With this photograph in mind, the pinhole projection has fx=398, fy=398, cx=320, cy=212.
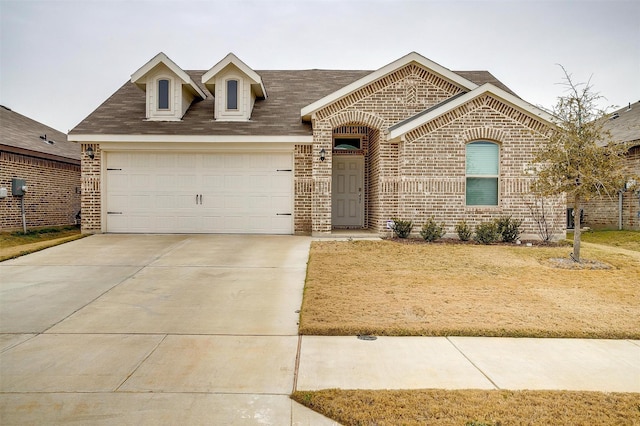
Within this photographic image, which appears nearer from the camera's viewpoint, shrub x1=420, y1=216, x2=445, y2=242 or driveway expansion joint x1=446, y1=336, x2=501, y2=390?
driveway expansion joint x1=446, y1=336, x2=501, y2=390

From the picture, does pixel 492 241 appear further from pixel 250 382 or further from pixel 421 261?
pixel 250 382

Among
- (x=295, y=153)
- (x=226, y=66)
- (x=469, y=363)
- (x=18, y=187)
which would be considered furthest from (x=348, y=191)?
(x=18, y=187)

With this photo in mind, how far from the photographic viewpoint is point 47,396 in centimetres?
343

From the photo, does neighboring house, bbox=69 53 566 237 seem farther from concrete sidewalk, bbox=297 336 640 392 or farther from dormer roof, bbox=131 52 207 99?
concrete sidewalk, bbox=297 336 640 392

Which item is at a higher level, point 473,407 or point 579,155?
point 579,155

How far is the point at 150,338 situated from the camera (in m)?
4.75

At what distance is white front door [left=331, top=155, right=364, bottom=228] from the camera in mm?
14062

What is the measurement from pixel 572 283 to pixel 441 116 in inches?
233

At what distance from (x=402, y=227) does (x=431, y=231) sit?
2.63 ft

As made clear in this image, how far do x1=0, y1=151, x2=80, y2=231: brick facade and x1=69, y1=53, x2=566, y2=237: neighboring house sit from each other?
3230 millimetres

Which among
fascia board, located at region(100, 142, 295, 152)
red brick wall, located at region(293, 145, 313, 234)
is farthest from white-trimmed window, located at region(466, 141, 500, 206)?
fascia board, located at region(100, 142, 295, 152)

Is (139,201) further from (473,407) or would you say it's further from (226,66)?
(473,407)

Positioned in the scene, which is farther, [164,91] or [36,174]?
[36,174]

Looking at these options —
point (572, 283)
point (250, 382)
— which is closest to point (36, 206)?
point (250, 382)
